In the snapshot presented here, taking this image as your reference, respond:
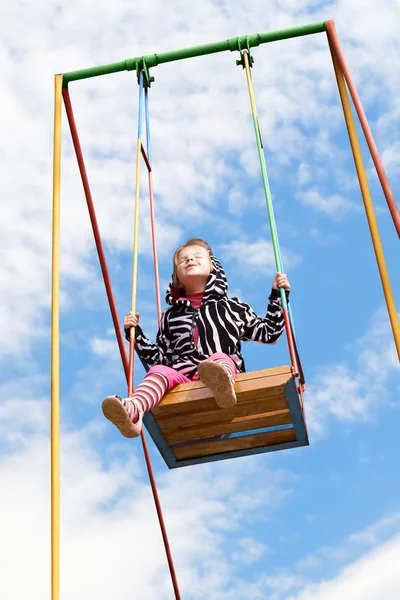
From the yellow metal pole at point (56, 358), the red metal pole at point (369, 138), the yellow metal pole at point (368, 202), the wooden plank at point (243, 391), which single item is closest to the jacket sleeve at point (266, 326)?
the wooden plank at point (243, 391)

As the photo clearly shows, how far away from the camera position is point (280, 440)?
18.4ft

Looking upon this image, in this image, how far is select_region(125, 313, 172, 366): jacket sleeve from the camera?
5480 millimetres

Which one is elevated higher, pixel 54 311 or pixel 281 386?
pixel 54 311

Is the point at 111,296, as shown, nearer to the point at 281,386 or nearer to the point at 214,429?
the point at 214,429

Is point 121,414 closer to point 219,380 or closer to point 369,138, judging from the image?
point 219,380

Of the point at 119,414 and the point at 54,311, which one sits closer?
the point at 119,414

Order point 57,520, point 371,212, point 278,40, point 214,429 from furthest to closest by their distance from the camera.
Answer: point 278,40, point 214,429, point 371,212, point 57,520

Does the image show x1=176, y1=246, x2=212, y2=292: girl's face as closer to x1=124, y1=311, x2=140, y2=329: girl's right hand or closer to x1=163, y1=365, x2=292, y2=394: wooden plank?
x1=124, y1=311, x2=140, y2=329: girl's right hand

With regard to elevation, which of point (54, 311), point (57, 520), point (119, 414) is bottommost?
point (57, 520)

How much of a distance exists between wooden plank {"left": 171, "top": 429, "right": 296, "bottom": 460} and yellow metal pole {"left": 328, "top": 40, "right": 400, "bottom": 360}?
1294 mm

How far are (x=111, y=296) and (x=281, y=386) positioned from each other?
168 centimetres

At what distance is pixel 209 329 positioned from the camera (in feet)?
17.6

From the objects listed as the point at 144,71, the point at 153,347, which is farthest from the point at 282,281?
the point at 144,71

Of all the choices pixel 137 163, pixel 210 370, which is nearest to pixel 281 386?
pixel 210 370
